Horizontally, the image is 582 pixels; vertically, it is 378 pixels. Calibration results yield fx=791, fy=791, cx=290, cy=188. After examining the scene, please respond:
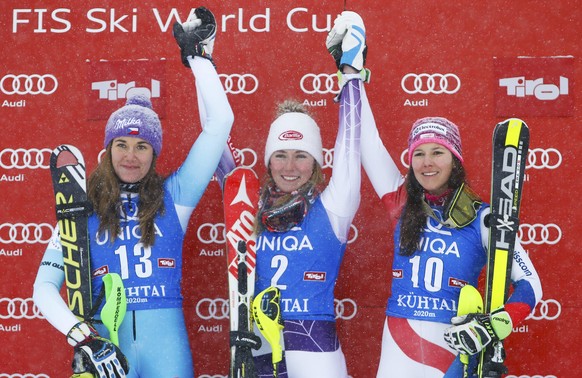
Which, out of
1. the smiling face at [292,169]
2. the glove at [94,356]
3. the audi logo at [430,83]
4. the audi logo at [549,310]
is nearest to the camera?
the glove at [94,356]

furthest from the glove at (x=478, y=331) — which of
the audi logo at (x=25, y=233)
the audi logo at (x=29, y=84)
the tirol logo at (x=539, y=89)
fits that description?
the audi logo at (x=29, y=84)

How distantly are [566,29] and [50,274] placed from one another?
3.31 m

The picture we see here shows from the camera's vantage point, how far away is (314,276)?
13.2 ft

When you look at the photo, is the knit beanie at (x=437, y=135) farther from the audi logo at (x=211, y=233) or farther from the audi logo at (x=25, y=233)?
the audi logo at (x=25, y=233)

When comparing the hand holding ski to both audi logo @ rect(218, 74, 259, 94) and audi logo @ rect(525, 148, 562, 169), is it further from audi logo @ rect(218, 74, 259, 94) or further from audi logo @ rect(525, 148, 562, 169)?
audi logo @ rect(525, 148, 562, 169)

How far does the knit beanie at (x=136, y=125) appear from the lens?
4.07 m

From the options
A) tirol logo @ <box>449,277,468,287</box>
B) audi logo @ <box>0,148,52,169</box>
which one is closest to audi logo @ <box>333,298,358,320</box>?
tirol logo @ <box>449,277,468,287</box>

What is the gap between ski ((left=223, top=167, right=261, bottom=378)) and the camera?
3908mm

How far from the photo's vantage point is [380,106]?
16.0ft

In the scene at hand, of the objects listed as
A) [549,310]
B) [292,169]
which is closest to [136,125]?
[292,169]

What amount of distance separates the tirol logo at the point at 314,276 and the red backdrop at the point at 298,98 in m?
0.78

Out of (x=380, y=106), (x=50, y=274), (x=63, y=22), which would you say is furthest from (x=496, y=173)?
(x=63, y=22)

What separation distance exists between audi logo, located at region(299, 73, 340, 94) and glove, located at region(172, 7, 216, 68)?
2.75ft

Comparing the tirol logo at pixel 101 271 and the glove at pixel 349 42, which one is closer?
the tirol logo at pixel 101 271
